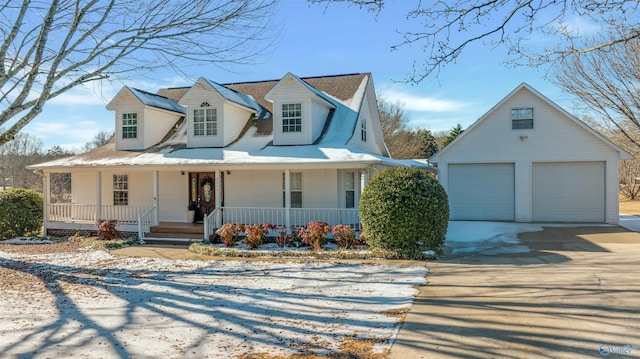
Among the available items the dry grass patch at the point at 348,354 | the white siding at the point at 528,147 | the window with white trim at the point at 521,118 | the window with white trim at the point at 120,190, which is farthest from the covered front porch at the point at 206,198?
the dry grass patch at the point at 348,354

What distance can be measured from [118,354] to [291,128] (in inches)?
443

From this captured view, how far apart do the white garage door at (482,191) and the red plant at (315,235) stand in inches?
278

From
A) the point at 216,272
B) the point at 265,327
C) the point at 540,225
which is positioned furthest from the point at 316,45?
the point at 540,225

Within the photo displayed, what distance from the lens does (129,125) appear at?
17031 mm

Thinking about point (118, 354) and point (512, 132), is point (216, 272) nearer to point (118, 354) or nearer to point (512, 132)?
point (118, 354)

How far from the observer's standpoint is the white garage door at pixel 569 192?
16.2 meters

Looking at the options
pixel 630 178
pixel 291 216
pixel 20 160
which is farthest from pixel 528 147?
pixel 20 160

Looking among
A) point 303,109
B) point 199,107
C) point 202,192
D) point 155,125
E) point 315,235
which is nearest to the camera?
point 315,235

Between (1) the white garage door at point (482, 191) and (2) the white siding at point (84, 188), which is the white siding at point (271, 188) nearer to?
(1) the white garage door at point (482, 191)

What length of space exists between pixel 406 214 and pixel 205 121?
8953 mm

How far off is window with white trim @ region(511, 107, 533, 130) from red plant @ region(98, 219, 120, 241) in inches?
594

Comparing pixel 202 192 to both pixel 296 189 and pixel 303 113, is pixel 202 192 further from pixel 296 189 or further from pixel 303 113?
pixel 303 113

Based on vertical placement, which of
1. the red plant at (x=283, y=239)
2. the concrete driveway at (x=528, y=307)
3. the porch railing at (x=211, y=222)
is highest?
the porch railing at (x=211, y=222)

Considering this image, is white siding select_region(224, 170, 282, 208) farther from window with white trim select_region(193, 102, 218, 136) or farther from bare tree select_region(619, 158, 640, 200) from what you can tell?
bare tree select_region(619, 158, 640, 200)
